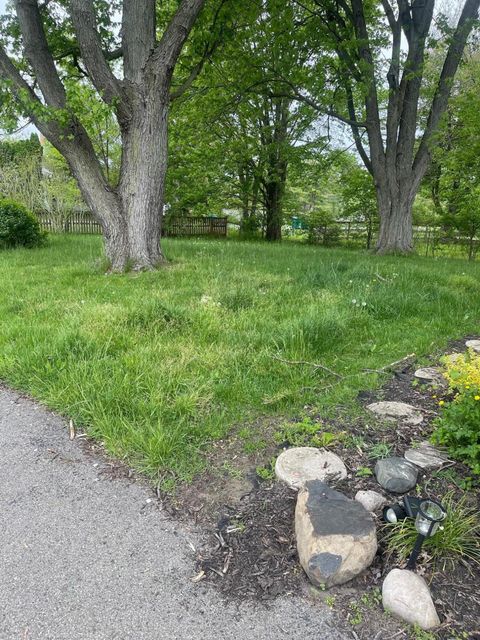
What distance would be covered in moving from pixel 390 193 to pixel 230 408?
28.2 feet

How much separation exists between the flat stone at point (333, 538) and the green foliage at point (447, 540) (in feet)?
0.35

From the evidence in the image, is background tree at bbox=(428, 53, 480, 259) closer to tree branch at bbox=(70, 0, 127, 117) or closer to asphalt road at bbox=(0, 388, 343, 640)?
tree branch at bbox=(70, 0, 127, 117)

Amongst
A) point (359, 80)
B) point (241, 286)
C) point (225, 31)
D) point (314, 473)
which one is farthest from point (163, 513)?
point (359, 80)

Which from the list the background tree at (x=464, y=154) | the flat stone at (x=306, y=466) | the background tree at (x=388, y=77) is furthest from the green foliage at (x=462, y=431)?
the background tree at (x=464, y=154)

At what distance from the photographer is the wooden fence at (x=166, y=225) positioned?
47.5 ft

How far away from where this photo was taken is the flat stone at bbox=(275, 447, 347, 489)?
6.16 feet

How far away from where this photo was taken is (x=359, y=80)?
8289 millimetres

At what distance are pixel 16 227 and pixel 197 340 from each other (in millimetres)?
7327

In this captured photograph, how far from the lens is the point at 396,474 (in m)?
1.86

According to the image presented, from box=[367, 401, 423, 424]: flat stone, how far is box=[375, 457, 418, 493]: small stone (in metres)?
0.46

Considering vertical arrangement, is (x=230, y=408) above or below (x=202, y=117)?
below

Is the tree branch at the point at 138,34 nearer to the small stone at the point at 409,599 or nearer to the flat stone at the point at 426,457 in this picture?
the flat stone at the point at 426,457

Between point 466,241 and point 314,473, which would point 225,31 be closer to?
point 314,473

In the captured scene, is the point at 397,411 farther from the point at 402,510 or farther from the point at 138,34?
the point at 138,34
